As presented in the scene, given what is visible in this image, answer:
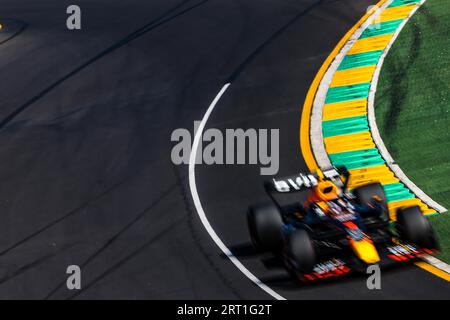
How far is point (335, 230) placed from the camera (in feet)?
55.5

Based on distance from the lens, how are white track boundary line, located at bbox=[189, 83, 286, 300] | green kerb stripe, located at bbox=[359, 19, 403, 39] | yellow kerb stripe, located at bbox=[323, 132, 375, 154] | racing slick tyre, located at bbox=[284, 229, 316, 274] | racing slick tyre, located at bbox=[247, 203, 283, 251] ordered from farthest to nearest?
green kerb stripe, located at bbox=[359, 19, 403, 39], yellow kerb stripe, located at bbox=[323, 132, 375, 154], racing slick tyre, located at bbox=[247, 203, 283, 251], white track boundary line, located at bbox=[189, 83, 286, 300], racing slick tyre, located at bbox=[284, 229, 316, 274]

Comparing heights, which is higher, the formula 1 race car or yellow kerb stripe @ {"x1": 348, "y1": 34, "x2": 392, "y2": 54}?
yellow kerb stripe @ {"x1": 348, "y1": 34, "x2": 392, "y2": 54}

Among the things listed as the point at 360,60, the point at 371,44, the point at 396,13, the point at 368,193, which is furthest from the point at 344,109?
the point at 396,13

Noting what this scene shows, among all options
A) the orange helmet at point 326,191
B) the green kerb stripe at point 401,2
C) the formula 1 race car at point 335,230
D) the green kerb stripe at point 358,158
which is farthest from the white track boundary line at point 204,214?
the green kerb stripe at point 401,2

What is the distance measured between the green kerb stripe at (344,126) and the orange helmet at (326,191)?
16.9ft

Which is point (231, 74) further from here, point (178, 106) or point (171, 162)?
point (171, 162)

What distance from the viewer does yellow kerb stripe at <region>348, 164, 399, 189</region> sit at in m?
20.1

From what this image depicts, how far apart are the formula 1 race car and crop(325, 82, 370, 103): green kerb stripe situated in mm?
6651

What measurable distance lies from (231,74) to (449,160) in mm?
8541

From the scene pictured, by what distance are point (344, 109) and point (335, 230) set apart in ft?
25.6

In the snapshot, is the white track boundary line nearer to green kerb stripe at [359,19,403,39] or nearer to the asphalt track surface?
the asphalt track surface

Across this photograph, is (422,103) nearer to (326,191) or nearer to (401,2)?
(326,191)

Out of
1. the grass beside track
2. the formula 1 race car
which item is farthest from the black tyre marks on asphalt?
the formula 1 race car

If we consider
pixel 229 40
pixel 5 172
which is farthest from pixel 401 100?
pixel 5 172
